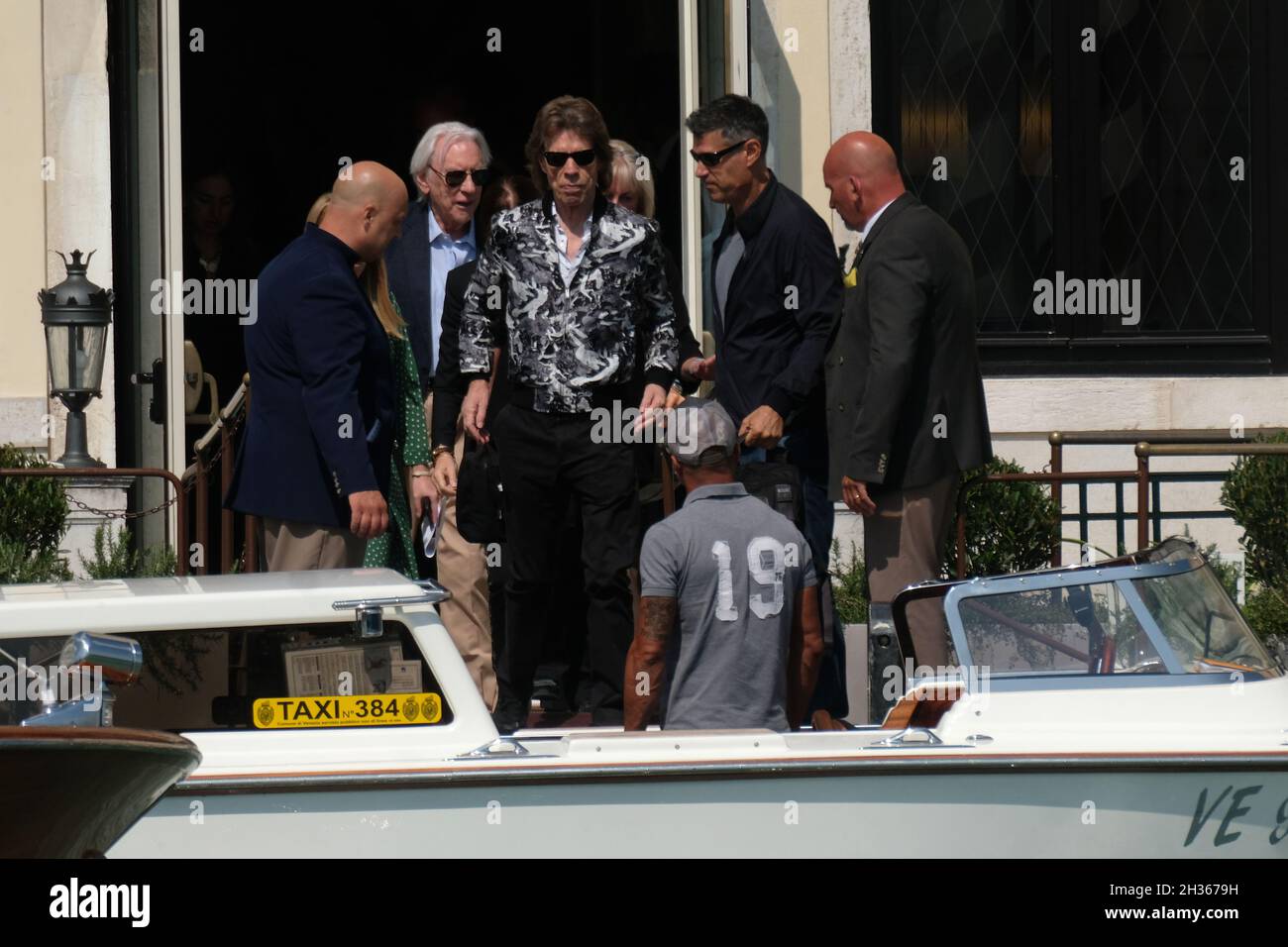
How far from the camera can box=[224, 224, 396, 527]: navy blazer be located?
636cm

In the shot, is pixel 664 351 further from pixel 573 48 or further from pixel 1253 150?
pixel 573 48

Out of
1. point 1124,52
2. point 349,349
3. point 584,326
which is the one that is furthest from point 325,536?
point 1124,52

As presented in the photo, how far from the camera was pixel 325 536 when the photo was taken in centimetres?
649

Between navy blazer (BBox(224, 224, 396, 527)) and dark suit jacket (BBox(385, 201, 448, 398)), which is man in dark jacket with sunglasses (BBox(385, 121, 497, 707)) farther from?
navy blazer (BBox(224, 224, 396, 527))

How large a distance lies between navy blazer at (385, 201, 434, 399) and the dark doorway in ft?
12.5

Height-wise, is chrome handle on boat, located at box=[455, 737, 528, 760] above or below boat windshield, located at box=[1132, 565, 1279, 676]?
below

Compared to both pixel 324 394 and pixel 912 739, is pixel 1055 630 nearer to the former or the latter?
pixel 912 739

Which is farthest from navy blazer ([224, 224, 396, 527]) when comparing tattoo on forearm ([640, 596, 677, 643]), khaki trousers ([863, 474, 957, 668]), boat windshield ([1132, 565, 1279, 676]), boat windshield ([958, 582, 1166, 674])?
boat windshield ([1132, 565, 1279, 676])

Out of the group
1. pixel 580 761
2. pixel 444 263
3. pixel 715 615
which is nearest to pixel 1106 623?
pixel 715 615

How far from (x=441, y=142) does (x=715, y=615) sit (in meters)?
2.82

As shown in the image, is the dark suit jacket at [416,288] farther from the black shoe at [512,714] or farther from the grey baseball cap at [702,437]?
the grey baseball cap at [702,437]

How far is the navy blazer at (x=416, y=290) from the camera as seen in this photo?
7.94 metres

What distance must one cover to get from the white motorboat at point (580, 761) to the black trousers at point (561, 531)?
156 cm

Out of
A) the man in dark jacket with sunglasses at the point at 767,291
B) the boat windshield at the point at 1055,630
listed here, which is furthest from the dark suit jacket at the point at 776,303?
the boat windshield at the point at 1055,630
